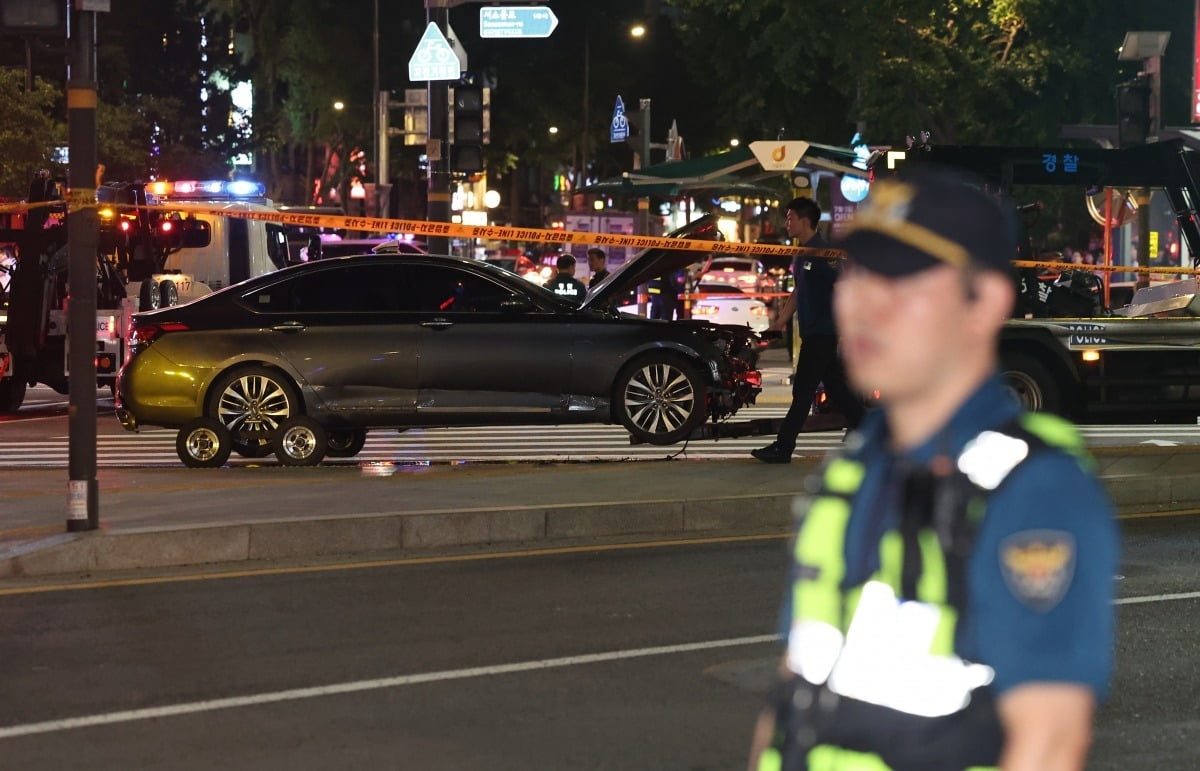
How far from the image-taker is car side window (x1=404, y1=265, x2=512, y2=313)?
1470 centimetres

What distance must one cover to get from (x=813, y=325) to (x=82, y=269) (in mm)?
5082

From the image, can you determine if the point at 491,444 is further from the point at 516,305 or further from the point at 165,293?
the point at 165,293

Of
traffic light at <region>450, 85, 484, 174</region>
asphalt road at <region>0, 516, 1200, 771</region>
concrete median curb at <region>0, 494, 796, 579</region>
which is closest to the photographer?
asphalt road at <region>0, 516, 1200, 771</region>

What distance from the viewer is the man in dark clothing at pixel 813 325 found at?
12.9 meters

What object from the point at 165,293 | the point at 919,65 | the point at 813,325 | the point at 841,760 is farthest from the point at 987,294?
the point at 919,65

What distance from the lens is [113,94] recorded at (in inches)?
2410

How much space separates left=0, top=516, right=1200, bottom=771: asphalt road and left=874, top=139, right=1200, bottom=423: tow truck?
4.27 meters

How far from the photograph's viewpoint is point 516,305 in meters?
14.7

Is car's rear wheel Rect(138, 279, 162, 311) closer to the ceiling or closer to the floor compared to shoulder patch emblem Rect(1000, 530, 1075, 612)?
closer to the ceiling

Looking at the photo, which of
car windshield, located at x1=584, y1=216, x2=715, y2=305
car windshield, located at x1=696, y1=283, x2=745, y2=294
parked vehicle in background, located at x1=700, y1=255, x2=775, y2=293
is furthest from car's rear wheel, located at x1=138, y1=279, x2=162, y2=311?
car windshield, located at x1=696, y1=283, x2=745, y2=294

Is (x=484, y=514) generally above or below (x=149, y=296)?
below

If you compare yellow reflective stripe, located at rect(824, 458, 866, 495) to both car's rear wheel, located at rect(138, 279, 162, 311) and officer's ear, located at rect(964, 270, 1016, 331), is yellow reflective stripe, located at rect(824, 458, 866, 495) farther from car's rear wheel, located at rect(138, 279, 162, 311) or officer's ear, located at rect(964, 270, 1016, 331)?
car's rear wheel, located at rect(138, 279, 162, 311)

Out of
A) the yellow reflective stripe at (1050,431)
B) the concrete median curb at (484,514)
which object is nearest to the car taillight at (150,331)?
the concrete median curb at (484,514)

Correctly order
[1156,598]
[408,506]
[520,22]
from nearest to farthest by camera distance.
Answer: [1156,598], [408,506], [520,22]
